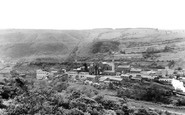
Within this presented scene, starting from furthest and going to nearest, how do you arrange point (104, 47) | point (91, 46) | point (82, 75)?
point (91, 46), point (104, 47), point (82, 75)

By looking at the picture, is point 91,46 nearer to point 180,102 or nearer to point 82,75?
point 82,75

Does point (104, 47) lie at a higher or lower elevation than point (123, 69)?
higher

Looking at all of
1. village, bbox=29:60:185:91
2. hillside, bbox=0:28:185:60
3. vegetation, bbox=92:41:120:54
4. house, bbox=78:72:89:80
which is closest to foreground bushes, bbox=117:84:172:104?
village, bbox=29:60:185:91

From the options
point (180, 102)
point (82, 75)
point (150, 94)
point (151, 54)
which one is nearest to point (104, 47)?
point (151, 54)

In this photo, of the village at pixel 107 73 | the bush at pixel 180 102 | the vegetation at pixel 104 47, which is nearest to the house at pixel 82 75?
the village at pixel 107 73

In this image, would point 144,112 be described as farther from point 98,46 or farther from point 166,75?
point 98,46

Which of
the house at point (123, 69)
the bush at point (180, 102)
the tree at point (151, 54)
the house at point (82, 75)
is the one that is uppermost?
the tree at point (151, 54)

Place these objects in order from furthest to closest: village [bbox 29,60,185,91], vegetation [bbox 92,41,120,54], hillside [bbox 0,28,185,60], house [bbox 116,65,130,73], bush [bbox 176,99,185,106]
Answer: vegetation [bbox 92,41,120,54] < hillside [bbox 0,28,185,60] < house [bbox 116,65,130,73] < village [bbox 29,60,185,91] < bush [bbox 176,99,185,106]

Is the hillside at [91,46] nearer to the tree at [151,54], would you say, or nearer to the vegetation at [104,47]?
the vegetation at [104,47]

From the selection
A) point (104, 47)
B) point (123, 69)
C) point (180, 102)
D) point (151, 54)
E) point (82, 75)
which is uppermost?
point (104, 47)

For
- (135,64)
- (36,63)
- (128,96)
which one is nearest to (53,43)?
(36,63)

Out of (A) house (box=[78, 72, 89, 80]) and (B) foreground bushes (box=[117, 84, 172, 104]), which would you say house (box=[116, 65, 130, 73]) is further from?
(B) foreground bushes (box=[117, 84, 172, 104])
